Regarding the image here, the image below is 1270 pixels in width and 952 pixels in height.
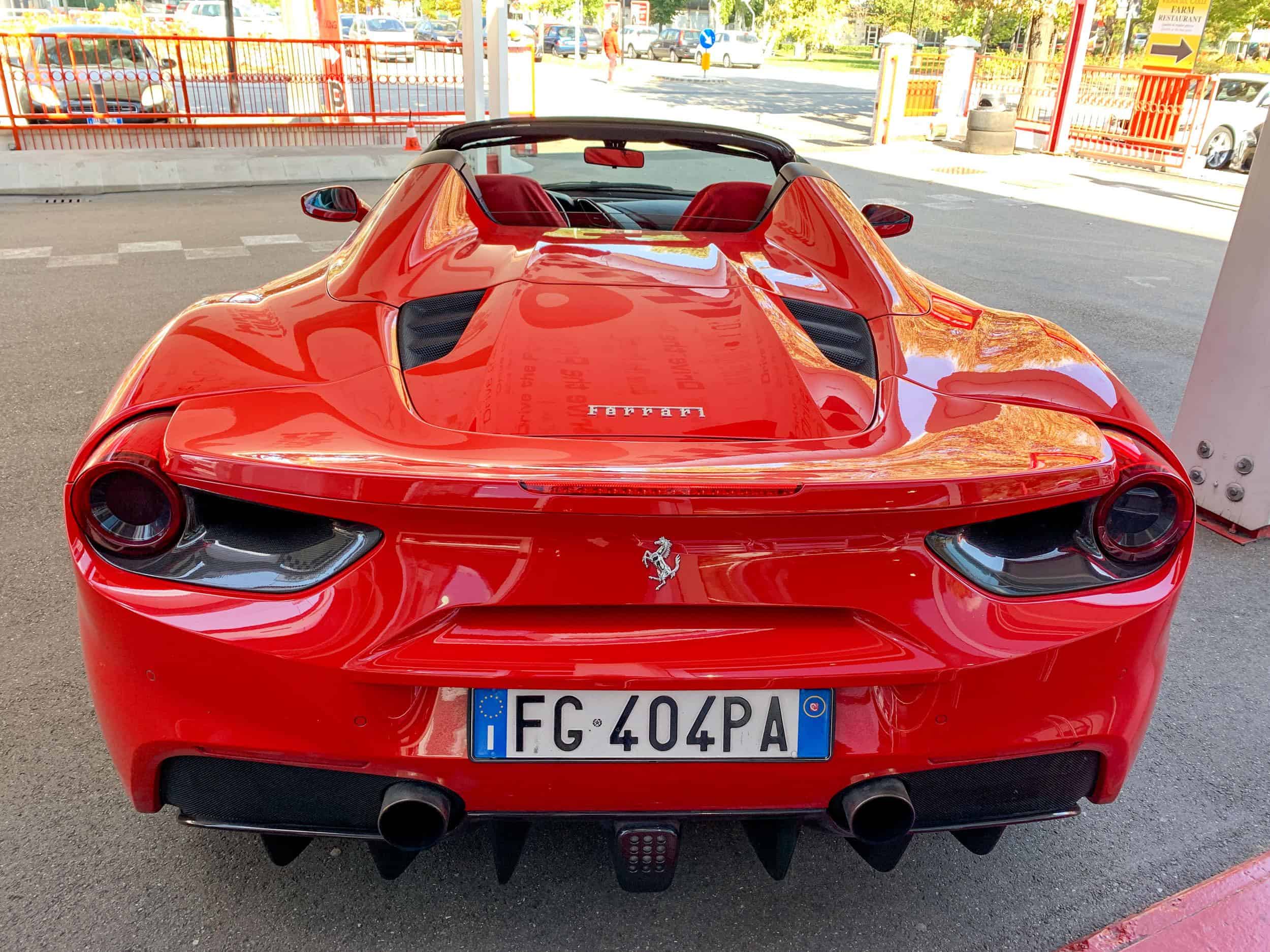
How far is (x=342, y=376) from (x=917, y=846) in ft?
5.11

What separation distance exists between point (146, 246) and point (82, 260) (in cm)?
68

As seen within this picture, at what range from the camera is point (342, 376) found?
68.1 inches

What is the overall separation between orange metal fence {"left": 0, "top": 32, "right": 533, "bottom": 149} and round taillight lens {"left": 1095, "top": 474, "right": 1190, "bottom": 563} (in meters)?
13.4

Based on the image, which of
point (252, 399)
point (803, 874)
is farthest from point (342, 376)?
point (803, 874)

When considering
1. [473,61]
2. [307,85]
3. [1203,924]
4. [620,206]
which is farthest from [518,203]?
[307,85]

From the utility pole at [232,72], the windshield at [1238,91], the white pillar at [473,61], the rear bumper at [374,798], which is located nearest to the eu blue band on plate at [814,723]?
the rear bumper at [374,798]

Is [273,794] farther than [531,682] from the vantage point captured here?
Yes

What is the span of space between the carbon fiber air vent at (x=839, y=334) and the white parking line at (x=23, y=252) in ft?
26.3

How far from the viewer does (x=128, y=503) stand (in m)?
1.50

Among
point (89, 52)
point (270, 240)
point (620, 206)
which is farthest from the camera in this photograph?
point (89, 52)

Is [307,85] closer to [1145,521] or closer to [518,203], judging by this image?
[518,203]

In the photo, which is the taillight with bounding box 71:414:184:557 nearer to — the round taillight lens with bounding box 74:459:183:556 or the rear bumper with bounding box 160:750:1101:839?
the round taillight lens with bounding box 74:459:183:556

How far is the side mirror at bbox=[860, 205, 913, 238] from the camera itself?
3.16 metres

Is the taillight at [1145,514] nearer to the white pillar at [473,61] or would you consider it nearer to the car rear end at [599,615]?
the car rear end at [599,615]
